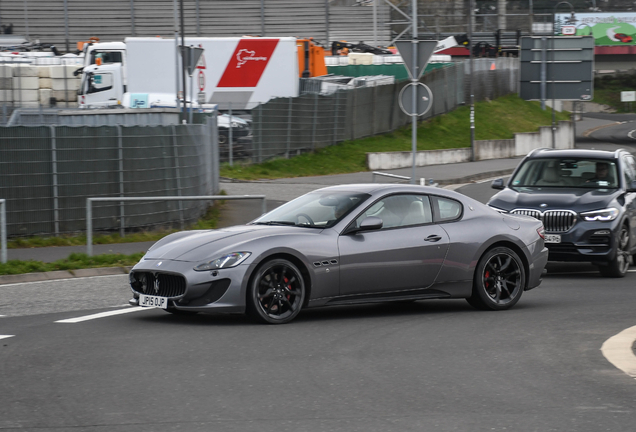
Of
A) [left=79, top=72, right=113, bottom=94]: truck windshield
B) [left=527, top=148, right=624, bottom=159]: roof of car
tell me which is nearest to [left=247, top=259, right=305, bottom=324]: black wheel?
[left=527, top=148, right=624, bottom=159]: roof of car

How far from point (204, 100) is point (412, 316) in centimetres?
2940

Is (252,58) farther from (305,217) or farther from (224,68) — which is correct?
(305,217)

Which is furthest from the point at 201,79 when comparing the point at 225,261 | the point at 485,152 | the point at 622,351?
the point at 622,351

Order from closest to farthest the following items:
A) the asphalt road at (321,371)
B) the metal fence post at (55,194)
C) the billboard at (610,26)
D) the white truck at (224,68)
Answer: the asphalt road at (321,371) < the metal fence post at (55,194) < the white truck at (224,68) < the billboard at (610,26)

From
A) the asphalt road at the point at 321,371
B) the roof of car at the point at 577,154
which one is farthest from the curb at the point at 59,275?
the roof of car at the point at 577,154

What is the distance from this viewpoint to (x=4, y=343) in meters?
8.23

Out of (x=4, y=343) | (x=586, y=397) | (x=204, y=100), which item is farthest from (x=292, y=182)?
(x=586, y=397)

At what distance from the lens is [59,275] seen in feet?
43.5

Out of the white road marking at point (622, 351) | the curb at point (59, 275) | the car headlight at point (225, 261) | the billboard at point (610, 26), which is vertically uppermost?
the billboard at point (610, 26)

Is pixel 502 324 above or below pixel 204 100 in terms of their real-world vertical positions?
below

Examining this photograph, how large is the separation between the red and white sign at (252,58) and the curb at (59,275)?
1082 inches

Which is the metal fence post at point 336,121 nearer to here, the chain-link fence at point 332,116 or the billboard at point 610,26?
the chain-link fence at point 332,116

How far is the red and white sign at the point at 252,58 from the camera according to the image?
134ft

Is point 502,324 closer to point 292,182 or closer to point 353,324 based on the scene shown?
point 353,324
